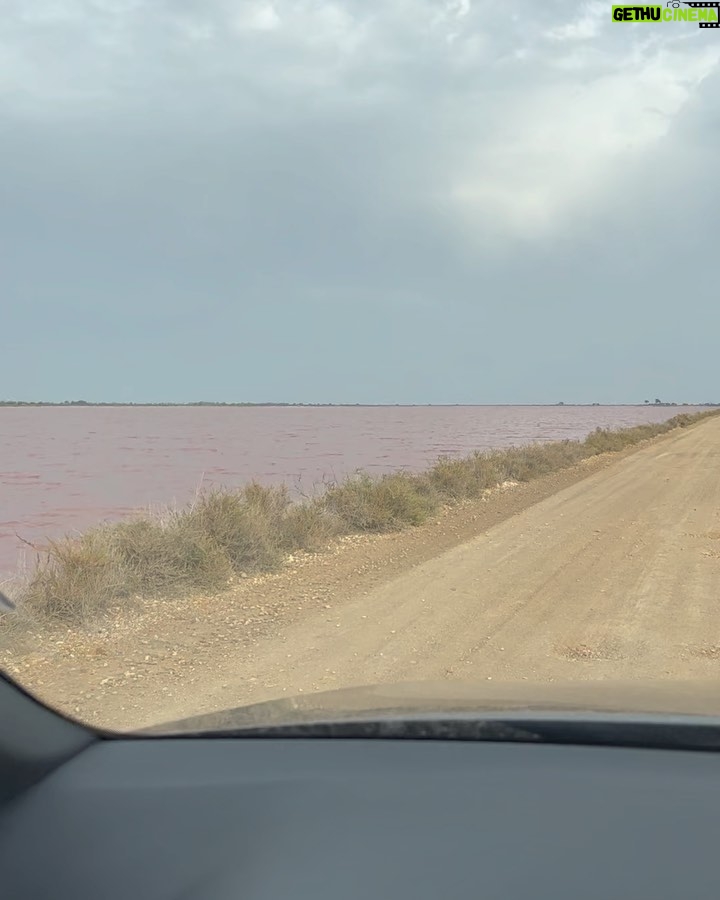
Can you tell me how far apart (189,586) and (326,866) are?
7863mm

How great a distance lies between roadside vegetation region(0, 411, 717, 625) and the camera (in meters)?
8.42

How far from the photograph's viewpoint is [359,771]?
2309mm

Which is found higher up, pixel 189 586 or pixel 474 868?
pixel 474 868

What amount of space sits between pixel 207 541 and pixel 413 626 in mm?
3468

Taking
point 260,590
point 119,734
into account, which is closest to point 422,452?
point 260,590

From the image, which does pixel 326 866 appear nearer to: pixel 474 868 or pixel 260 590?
pixel 474 868

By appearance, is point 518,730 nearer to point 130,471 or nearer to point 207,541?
point 207,541

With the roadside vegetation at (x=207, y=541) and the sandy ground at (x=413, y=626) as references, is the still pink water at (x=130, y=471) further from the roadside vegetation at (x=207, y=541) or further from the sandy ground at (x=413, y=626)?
the sandy ground at (x=413, y=626)

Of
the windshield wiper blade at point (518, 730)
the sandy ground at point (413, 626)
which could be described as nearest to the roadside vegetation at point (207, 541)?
the sandy ground at point (413, 626)

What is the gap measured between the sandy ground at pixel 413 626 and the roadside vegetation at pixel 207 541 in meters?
0.37

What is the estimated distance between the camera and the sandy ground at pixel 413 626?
20.5 ft

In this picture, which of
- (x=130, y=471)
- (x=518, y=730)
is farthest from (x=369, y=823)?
(x=130, y=471)

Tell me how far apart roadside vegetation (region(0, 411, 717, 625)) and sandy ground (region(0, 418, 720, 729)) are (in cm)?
37

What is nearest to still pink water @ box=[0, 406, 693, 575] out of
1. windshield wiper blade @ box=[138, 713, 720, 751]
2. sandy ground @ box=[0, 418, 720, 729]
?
sandy ground @ box=[0, 418, 720, 729]
